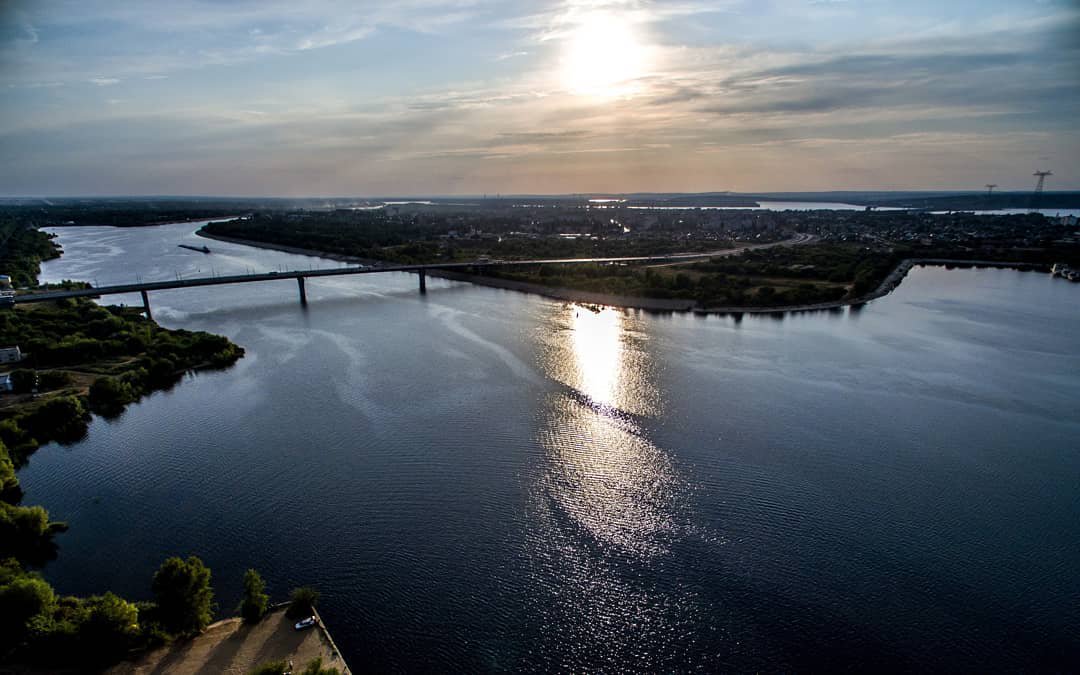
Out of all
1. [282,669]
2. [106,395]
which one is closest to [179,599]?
[282,669]

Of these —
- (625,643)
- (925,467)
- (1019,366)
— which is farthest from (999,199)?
(625,643)

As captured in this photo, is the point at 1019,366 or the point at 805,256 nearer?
the point at 1019,366

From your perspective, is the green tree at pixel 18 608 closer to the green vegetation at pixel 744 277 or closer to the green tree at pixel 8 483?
the green tree at pixel 8 483

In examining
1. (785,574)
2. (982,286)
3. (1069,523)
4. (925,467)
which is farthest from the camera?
(982,286)

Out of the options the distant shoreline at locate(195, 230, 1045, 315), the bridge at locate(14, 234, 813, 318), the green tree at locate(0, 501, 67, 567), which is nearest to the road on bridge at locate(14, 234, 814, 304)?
the bridge at locate(14, 234, 813, 318)

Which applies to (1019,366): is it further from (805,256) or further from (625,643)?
(805,256)

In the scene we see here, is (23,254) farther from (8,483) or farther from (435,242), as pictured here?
(8,483)

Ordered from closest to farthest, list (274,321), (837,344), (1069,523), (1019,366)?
(1069,523) < (1019,366) < (837,344) < (274,321)

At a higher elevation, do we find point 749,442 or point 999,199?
point 999,199
